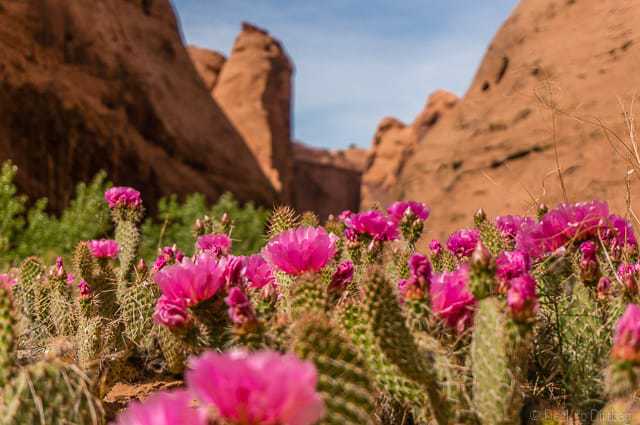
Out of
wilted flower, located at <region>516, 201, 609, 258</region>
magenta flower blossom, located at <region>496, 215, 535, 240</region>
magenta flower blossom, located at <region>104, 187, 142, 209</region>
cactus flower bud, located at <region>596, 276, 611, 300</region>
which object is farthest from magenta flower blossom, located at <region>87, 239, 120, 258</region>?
cactus flower bud, located at <region>596, 276, 611, 300</region>

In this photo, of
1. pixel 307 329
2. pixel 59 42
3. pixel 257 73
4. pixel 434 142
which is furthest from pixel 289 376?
pixel 257 73

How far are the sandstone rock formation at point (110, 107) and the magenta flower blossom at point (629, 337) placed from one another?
9.22 m

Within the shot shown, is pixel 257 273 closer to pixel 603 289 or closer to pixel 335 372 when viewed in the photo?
pixel 335 372

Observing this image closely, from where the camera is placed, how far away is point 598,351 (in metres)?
1.91

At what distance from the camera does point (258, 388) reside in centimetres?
97

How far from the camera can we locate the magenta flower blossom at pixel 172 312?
1.73 meters

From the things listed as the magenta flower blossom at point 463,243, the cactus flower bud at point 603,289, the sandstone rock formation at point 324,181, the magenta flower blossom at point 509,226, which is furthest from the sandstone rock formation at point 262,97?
the cactus flower bud at point 603,289

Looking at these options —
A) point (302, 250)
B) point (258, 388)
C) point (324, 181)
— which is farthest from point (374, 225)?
Result: point (324, 181)

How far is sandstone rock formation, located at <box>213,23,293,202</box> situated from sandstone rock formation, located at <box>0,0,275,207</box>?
13.2 metres

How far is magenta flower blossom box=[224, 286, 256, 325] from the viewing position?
151cm

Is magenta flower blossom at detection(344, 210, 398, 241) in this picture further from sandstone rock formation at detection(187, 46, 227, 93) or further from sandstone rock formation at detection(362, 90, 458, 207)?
sandstone rock formation at detection(362, 90, 458, 207)

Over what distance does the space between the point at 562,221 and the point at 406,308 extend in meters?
0.78

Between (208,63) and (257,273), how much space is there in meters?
35.4

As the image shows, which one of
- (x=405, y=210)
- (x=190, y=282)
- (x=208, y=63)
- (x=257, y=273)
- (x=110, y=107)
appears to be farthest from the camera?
(x=208, y=63)
